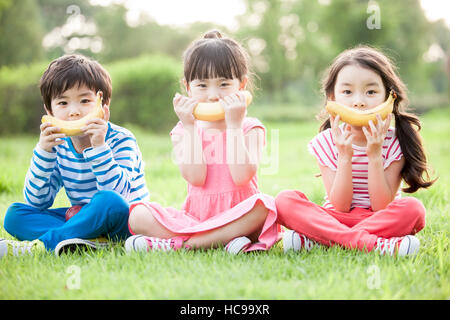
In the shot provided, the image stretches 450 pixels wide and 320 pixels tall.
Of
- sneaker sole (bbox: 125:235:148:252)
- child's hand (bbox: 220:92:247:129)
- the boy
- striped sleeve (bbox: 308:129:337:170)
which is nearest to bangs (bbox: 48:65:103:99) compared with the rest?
the boy

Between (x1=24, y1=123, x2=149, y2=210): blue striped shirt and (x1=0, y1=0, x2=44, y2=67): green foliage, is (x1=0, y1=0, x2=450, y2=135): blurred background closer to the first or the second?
(x1=0, y1=0, x2=44, y2=67): green foliage

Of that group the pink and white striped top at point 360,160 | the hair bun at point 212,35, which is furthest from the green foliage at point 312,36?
the pink and white striped top at point 360,160

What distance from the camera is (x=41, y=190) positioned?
2799 mm

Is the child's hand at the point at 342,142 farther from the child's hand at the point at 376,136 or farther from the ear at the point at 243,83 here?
the ear at the point at 243,83

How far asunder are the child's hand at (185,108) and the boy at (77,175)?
429 mm

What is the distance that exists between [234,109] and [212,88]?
0.28 meters

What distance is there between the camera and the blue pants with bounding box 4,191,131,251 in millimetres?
2611

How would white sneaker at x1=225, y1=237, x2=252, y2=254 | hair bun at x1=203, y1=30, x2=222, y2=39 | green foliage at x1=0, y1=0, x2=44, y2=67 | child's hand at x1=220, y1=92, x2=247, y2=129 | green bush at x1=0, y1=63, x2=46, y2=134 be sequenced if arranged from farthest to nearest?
green foliage at x1=0, y1=0, x2=44, y2=67 < green bush at x1=0, y1=63, x2=46, y2=134 < hair bun at x1=203, y1=30, x2=222, y2=39 < child's hand at x1=220, y1=92, x2=247, y2=129 < white sneaker at x1=225, y1=237, x2=252, y2=254

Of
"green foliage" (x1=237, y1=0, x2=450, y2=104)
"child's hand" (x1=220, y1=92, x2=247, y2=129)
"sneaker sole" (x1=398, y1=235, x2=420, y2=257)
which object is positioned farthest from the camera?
"green foliage" (x1=237, y1=0, x2=450, y2=104)

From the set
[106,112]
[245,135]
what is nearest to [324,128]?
[245,135]

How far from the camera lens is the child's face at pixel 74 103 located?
2.81m

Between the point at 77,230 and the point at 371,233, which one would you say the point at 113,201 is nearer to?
the point at 77,230

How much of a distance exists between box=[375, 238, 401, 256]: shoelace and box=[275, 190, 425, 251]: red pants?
0.03 meters

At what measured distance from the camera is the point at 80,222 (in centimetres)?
262
